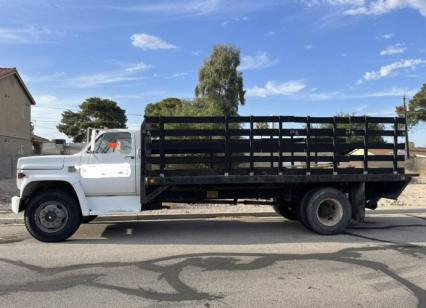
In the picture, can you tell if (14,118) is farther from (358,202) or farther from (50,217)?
(358,202)

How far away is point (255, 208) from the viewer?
13.9 m

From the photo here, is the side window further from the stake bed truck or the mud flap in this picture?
the mud flap

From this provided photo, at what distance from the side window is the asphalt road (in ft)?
5.72

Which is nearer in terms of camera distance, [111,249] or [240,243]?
[111,249]

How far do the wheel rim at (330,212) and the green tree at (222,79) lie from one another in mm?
36990

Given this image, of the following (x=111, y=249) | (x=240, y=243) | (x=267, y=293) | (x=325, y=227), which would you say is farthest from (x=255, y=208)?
(x=267, y=293)

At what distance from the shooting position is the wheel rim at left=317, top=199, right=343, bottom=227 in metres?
9.59

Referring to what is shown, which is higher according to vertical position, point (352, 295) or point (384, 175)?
point (384, 175)

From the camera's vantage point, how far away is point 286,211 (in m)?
11.2

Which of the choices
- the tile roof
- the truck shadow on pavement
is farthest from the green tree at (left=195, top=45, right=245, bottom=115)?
the truck shadow on pavement

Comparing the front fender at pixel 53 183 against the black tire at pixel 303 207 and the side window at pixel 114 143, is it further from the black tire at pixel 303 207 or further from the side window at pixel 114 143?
the black tire at pixel 303 207

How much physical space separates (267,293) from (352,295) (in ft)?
3.31

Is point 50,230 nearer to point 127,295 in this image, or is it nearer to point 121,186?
point 121,186

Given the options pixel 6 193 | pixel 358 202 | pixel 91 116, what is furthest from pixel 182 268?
pixel 91 116
